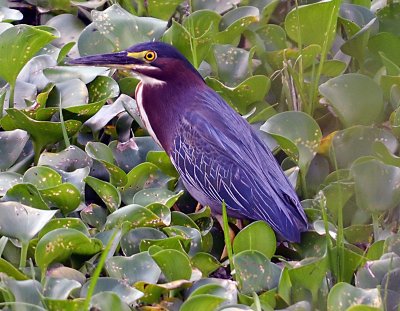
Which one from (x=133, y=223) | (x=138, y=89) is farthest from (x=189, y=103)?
(x=133, y=223)

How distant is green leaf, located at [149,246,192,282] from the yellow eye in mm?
1055

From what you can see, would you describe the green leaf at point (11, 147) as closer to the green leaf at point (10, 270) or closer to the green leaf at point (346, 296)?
the green leaf at point (10, 270)

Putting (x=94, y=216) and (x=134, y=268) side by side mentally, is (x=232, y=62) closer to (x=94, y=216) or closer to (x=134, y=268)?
(x=94, y=216)

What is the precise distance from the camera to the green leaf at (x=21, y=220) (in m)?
3.94

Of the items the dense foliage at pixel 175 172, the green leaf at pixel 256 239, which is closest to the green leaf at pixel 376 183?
the dense foliage at pixel 175 172

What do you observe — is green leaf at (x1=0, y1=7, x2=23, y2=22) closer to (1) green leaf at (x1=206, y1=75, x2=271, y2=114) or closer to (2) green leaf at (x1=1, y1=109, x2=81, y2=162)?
(2) green leaf at (x1=1, y1=109, x2=81, y2=162)

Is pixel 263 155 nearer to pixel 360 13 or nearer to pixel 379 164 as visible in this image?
pixel 379 164

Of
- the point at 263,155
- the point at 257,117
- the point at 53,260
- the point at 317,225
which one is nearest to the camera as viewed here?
the point at 53,260

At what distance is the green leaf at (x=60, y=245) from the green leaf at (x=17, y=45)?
3.75 feet

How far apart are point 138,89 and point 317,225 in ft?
3.56

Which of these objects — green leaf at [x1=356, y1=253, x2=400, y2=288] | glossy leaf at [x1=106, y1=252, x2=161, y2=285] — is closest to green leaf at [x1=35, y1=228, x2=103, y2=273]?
glossy leaf at [x1=106, y1=252, x2=161, y2=285]

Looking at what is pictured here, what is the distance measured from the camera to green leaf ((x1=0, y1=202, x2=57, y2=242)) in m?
3.94

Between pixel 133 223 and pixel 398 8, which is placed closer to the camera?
pixel 133 223

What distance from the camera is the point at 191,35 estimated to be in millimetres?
5121
